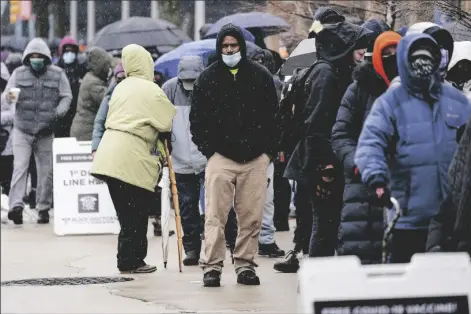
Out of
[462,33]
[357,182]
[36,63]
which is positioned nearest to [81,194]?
[36,63]

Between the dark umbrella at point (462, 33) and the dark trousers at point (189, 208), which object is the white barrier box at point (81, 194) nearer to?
the dark trousers at point (189, 208)

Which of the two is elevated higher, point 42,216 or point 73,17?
point 73,17

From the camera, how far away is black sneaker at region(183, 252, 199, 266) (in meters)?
13.6

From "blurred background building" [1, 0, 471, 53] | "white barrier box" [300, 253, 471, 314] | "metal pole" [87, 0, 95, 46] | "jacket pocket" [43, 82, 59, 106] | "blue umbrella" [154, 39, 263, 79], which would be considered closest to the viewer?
"white barrier box" [300, 253, 471, 314]

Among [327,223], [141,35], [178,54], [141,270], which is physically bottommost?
[141,270]

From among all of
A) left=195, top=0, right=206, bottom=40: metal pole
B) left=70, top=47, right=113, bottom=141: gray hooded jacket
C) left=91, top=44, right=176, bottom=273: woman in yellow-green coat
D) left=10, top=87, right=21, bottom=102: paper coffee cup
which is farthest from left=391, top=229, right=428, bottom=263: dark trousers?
left=195, top=0, right=206, bottom=40: metal pole

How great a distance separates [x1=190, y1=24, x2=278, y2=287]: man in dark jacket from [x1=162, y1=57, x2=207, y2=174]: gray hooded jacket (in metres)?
1.86

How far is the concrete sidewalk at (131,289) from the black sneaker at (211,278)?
109 millimetres

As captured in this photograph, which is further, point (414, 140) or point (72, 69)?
point (72, 69)

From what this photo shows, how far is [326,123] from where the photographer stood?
10.6 m

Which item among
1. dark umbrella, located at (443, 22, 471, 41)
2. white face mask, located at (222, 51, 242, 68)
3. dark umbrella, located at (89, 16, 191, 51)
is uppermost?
dark umbrella, located at (443, 22, 471, 41)

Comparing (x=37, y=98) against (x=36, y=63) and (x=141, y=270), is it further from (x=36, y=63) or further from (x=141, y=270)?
(x=141, y=270)

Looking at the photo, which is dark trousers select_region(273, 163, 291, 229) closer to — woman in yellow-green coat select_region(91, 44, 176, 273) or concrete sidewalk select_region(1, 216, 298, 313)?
concrete sidewalk select_region(1, 216, 298, 313)

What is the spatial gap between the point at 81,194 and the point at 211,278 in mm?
5532
